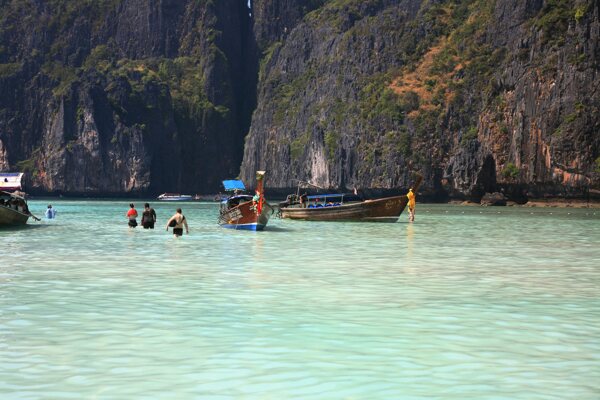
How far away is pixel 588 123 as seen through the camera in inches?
4668

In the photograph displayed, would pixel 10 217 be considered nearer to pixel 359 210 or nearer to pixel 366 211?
pixel 359 210

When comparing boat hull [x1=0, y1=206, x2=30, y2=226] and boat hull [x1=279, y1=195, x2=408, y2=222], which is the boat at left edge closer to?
boat hull [x1=0, y1=206, x2=30, y2=226]

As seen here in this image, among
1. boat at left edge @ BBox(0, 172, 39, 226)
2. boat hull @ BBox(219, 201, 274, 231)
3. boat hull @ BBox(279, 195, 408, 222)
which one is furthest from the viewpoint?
boat hull @ BBox(279, 195, 408, 222)

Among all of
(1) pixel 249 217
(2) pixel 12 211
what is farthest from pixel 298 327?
(2) pixel 12 211

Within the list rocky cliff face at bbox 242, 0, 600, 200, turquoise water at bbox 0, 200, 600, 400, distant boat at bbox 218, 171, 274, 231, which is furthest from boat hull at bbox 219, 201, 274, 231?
rocky cliff face at bbox 242, 0, 600, 200

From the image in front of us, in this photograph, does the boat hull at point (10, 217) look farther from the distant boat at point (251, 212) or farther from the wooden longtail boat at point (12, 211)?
the distant boat at point (251, 212)

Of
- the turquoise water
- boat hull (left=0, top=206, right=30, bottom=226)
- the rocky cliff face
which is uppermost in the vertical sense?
the rocky cliff face

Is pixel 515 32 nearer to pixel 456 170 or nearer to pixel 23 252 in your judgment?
pixel 456 170

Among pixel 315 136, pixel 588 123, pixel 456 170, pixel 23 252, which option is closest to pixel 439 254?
pixel 23 252

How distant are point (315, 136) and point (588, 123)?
74748 mm

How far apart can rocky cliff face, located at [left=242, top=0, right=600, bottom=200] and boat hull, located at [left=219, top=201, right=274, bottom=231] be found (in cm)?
7695

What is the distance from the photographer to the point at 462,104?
154625 millimetres

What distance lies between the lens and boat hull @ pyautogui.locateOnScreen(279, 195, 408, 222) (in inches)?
2402

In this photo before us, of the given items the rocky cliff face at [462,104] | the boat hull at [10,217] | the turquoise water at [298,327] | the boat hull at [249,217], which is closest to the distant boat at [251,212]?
the boat hull at [249,217]
